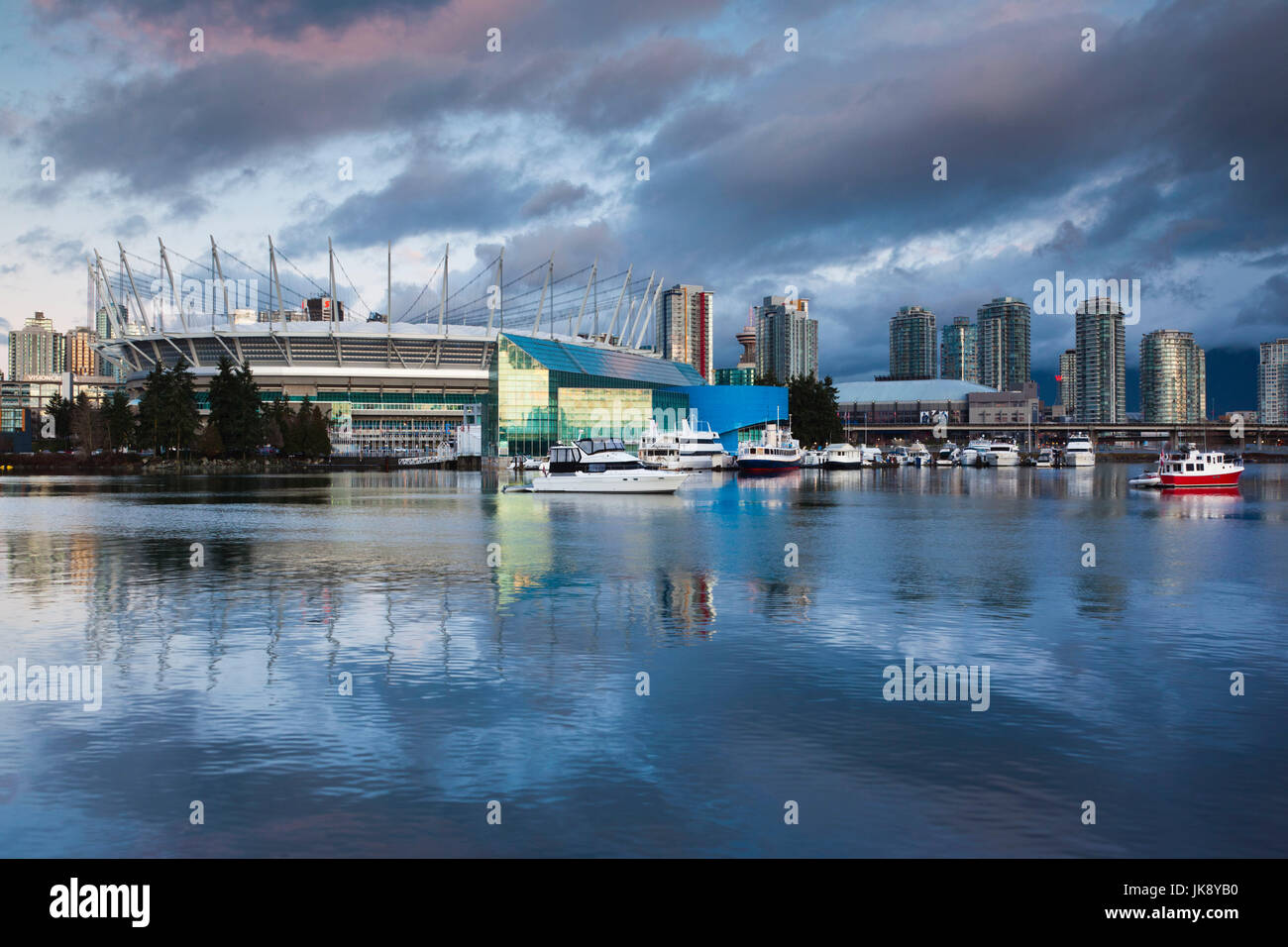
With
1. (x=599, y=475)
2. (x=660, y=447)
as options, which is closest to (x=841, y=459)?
(x=660, y=447)


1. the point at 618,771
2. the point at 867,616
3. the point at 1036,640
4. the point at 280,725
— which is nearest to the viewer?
the point at 618,771

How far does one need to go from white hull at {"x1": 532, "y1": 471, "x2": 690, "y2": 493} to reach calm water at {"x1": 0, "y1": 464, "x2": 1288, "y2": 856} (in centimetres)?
5311

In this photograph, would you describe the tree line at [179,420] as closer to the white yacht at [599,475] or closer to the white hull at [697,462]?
the white hull at [697,462]

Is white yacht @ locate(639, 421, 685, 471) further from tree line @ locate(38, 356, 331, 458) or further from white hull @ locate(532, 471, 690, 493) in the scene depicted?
white hull @ locate(532, 471, 690, 493)

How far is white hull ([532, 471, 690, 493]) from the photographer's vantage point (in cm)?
9975

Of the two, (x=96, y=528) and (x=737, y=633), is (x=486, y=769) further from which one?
(x=96, y=528)

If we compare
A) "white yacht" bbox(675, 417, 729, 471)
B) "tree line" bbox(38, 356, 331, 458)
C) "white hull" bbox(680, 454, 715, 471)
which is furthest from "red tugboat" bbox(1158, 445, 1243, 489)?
"tree line" bbox(38, 356, 331, 458)

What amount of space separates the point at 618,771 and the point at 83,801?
699 cm

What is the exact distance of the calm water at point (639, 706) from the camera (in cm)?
1336

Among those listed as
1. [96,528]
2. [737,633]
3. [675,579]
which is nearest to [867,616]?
[737,633]

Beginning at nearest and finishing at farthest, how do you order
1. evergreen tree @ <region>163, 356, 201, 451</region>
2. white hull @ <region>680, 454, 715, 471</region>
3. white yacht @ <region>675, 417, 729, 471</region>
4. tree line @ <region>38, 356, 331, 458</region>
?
1. evergreen tree @ <region>163, 356, 201, 451</region>
2. tree line @ <region>38, 356, 331, 458</region>
3. white hull @ <region>680, 454, 715, 471</region>
4. white yacht @ <region>675, 417, 729, 471</region>

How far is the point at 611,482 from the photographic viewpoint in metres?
100

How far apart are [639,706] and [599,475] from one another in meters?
82.1
